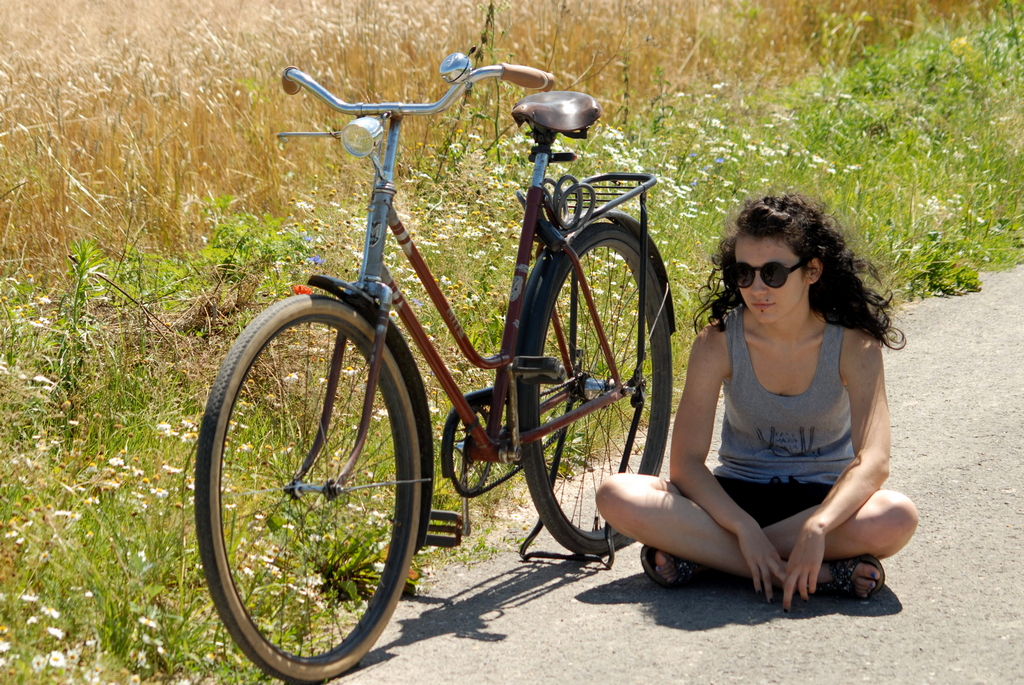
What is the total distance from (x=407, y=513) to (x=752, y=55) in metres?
9.08

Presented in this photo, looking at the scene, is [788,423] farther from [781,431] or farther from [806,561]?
[806,561]

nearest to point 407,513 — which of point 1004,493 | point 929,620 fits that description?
point 929,620

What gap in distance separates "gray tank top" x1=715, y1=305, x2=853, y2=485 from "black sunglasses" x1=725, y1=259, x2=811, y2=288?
231 mm

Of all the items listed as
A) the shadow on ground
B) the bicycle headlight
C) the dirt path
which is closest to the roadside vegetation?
the shadow on ground

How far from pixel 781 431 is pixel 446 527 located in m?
1.05

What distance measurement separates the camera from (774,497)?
11.2ft

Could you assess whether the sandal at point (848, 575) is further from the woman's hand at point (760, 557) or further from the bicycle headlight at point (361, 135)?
the bicycle headlight at point (361, 135)

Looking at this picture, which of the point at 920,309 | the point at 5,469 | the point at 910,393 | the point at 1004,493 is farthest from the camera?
the point at 920,309

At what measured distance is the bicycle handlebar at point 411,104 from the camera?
2.79 meters

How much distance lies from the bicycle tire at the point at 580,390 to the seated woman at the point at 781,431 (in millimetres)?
248

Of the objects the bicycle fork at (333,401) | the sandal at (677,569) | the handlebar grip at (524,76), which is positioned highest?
the handlebar grip at (524,76)

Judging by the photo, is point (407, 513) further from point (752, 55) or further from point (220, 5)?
point (220, 5)

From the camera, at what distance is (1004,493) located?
4059 millimetres

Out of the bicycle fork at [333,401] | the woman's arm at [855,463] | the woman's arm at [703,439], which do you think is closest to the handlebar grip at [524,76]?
the bicycle fork at [333,401]
